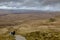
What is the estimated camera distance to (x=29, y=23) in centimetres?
315

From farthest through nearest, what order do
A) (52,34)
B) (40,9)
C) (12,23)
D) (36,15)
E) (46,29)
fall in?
(40,9) < (36,15) < (12,23) < (46,29) < (52,34)

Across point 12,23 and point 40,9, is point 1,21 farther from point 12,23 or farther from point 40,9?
point 40,9

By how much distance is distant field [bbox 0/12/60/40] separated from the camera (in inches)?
113

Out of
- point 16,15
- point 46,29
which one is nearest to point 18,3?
point 16,15

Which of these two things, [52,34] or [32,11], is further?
[32,11]

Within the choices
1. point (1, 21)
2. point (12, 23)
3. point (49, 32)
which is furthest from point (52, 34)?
point (1, 21)

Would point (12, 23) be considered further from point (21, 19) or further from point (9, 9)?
point (9, 9)

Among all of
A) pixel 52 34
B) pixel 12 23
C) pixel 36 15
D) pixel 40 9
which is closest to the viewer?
pixel 52 34

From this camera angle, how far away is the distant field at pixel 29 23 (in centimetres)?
288

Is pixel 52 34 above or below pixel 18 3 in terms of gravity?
below

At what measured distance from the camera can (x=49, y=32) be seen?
2732mm

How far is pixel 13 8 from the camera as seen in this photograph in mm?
3730

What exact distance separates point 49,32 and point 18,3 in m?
1.30

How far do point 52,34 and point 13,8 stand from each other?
1348 mm
